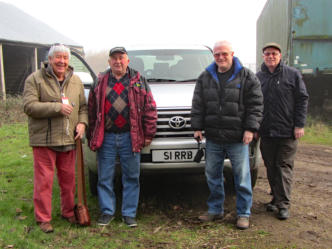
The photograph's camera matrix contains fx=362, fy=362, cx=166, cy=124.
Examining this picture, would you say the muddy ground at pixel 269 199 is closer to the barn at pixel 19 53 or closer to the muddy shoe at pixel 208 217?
the muddy shoe at pixel 208 217

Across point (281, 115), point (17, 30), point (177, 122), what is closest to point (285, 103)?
point (281, 115)

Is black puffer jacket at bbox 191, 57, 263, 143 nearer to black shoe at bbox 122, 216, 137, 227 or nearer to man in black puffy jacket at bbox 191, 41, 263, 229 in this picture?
man in black puffy jacket at bbox 191, 41, 263, 229

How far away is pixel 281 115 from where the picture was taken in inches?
145

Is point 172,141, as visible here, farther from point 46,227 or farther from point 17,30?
point 17,30

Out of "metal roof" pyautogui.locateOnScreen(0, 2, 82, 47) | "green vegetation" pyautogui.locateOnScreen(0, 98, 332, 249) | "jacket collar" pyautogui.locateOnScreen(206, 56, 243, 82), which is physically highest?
"metal roof" pyautogui.locateOnScreen(0, 2, 82, 47)

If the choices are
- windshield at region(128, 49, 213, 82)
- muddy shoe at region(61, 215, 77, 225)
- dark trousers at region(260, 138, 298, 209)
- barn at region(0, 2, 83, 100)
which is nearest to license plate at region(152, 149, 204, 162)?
dark trousers at region(260, 138, 298, 209)

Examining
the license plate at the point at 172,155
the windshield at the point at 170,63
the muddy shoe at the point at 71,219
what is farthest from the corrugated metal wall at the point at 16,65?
the license plate at the point at 172,155

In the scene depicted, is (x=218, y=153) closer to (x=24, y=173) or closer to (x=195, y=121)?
(x=195, y=121)

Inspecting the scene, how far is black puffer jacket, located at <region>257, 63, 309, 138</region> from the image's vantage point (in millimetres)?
3662

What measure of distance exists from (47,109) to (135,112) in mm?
794

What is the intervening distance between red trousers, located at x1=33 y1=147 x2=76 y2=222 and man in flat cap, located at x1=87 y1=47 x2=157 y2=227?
29 cm

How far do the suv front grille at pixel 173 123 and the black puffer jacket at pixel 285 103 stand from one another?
0.85 metres

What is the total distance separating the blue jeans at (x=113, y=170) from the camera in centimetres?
352

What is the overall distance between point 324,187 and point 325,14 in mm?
5866
